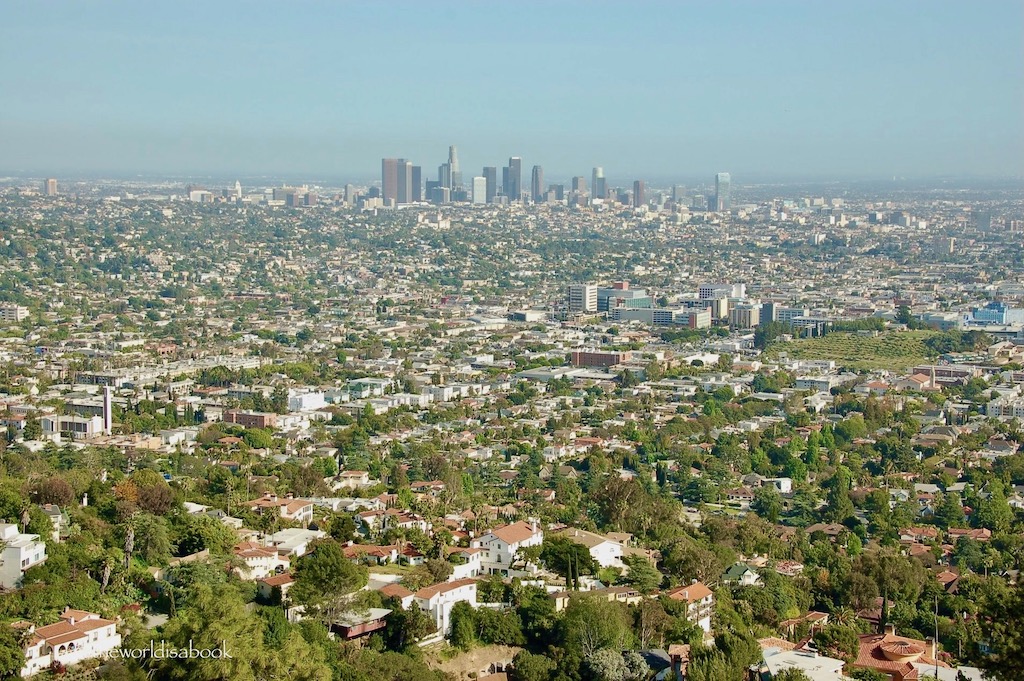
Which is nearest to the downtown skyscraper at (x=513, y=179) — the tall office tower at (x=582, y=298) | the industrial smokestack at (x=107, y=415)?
the tall office tower at (x=582, y=298)

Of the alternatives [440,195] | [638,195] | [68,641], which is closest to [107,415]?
[68,641]

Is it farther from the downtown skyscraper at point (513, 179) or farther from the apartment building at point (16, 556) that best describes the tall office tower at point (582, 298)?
the downtown skyscraper at point (513, 179)

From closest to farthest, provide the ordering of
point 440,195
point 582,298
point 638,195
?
point 582,298, point 638,195, point 440,195

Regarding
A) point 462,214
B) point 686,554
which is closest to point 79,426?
point 686,554

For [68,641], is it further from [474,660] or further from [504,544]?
[504,544]

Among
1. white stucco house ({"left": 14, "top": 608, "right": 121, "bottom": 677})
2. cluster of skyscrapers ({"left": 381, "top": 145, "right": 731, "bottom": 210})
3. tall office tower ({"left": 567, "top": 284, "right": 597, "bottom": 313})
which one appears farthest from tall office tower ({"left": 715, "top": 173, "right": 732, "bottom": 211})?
white stucco house ({"left": 14, "top": 608, "right": 121, "bottom": 677})

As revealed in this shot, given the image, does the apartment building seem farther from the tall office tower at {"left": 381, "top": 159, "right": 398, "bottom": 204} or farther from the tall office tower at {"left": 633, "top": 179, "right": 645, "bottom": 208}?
the tall office tower at {"left": 633, "top": 179, "right": 645, "bottom": 208}
